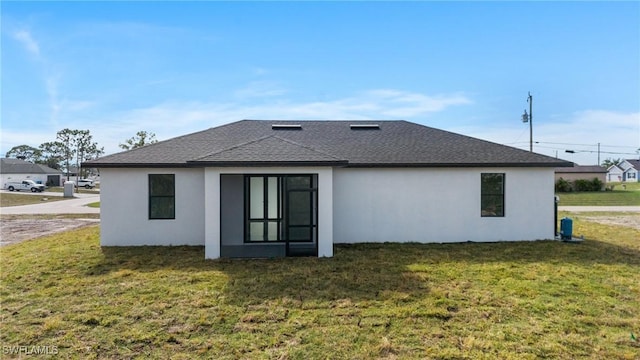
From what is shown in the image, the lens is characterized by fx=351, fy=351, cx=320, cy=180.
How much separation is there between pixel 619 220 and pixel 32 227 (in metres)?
27.6

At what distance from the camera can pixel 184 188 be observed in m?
10.8

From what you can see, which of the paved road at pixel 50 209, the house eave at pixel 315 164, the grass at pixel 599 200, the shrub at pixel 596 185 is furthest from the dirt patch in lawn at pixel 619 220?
the paved road at pixel 50 209

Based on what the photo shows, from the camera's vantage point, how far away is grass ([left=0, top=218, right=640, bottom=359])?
4.54 metres

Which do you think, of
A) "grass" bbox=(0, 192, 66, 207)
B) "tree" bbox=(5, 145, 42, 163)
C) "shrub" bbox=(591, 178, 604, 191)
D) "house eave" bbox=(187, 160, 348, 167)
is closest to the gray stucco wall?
"house eave" bbox=(187, 160, 348, 167)

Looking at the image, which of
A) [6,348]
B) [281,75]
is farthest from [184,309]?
[281,75]

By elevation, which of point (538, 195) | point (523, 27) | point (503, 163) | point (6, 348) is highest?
point (523, 27)

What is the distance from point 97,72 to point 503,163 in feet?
54.5

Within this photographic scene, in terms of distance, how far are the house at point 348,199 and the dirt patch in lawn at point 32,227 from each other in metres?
4.86

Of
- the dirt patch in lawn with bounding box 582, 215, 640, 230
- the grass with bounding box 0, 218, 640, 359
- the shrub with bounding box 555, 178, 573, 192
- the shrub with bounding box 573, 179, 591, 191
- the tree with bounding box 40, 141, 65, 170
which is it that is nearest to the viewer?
the grass with bounding box 0, 218, 640, 359

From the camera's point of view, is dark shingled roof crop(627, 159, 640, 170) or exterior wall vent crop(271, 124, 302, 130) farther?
dark shingled roof crop(627, 159, 640, 170)

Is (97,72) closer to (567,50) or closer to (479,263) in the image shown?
(479,263)

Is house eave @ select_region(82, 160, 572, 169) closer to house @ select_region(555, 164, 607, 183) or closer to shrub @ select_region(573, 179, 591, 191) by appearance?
shrub @ select_region(573, 179, 591, 191)

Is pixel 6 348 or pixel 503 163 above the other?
pixel 503 163

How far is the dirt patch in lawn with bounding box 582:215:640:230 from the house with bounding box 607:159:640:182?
80495mm
